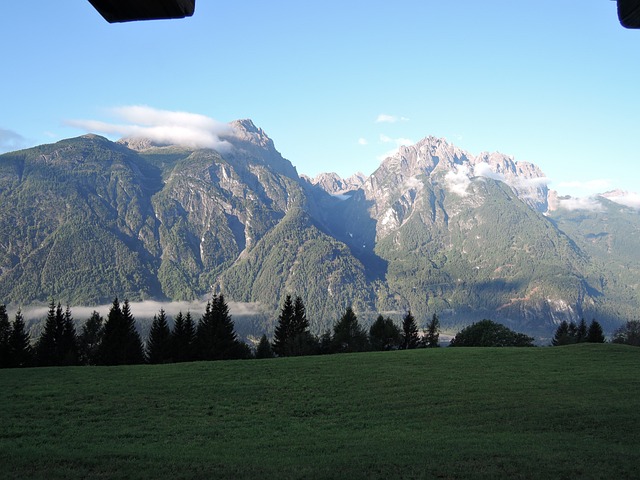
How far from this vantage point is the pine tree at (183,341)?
87750 mm

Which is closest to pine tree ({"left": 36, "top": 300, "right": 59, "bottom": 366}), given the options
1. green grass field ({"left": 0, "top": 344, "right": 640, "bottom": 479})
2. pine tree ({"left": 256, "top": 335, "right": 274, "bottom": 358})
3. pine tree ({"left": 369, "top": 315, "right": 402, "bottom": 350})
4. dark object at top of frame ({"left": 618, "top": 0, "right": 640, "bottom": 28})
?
pine tree ({"left": 256, "top": 335, "right": 274, "bottom": 358})

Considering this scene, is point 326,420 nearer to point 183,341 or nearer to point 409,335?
point 183,341

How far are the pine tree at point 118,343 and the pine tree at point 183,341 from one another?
6.24 m

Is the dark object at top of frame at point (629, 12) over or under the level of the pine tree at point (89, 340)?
over

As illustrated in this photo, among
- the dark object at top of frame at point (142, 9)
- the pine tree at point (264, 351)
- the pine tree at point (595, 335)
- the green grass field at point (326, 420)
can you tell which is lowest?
the pine tree at point (264, 351)

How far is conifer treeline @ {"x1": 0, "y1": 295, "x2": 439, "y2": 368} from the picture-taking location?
8438 cm

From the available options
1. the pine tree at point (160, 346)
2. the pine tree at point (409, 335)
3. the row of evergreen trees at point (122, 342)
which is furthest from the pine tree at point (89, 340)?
the pine tree at point (409, 335)

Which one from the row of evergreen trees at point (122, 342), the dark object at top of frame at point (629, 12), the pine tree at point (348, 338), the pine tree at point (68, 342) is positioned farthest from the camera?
the pine tree at point (348, 338)

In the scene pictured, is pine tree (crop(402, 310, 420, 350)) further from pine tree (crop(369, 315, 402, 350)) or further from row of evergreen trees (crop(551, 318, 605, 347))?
row of evergreen trees (crop(551, 318, 605, 347))

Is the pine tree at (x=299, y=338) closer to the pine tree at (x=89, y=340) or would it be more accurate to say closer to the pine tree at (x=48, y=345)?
the pine tree at (x=89, y=340)

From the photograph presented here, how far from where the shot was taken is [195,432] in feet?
82.9

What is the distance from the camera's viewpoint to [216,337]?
307 feet

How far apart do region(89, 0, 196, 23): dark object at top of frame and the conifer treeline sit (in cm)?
8540

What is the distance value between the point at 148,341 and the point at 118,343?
1019cm
